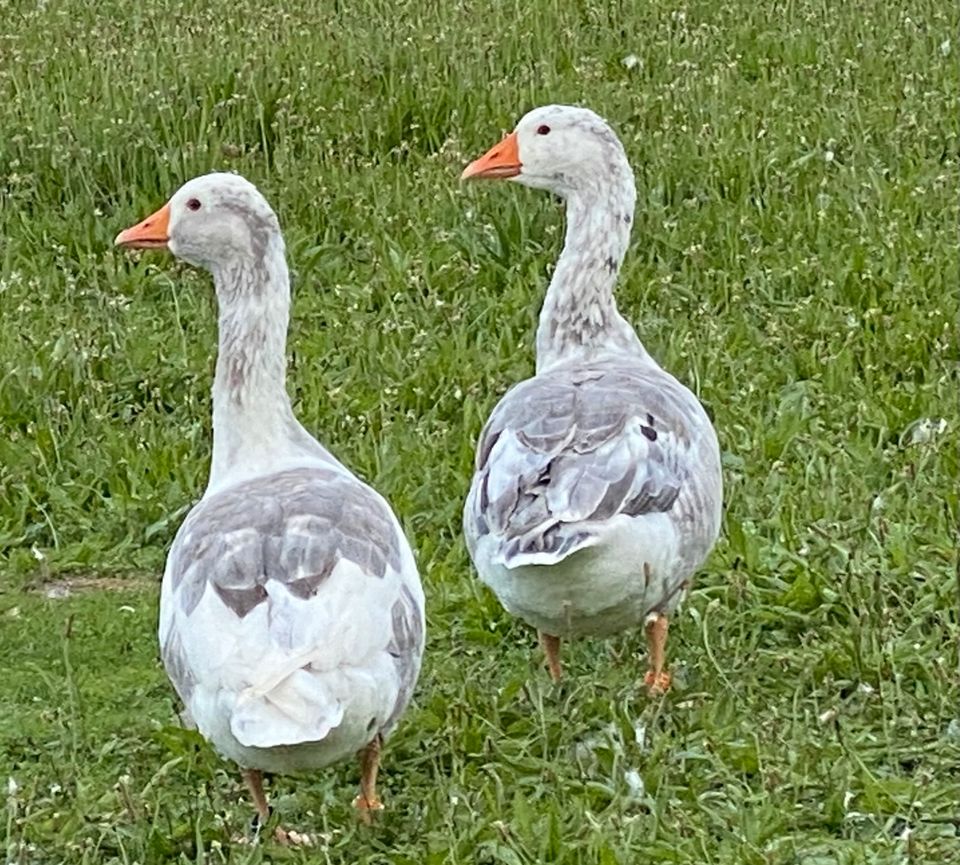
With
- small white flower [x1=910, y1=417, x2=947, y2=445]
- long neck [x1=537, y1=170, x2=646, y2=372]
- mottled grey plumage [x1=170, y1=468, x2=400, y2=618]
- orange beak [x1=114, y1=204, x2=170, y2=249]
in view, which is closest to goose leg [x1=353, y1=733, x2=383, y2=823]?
mottled grey plumage [x1=170, y1=468, x2=400, y2=618]

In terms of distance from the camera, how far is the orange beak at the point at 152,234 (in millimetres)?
5496

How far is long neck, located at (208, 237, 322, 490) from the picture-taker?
5270mm

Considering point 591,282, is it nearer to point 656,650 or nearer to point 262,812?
point 656,650

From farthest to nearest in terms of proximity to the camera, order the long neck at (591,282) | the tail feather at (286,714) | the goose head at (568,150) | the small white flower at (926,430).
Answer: the small white flower at (926,430)
the goose head at (568,150)
the long neck at (591,282)
the tail feather at (286,714)

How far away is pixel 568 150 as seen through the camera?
6.30 metres

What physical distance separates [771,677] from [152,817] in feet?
5.42

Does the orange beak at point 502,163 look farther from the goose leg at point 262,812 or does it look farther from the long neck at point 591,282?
the goose leg at point 262,812

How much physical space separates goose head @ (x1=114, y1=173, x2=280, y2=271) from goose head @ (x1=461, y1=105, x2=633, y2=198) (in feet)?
3.90

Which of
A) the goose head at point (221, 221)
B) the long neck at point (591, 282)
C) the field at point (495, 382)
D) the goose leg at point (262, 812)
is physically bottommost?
the field at point (495, 382)

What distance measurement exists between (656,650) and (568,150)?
5.54 ft

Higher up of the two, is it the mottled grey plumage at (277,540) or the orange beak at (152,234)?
the orange beak at (152,234)

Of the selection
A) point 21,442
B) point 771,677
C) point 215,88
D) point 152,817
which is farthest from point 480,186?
point 152,817

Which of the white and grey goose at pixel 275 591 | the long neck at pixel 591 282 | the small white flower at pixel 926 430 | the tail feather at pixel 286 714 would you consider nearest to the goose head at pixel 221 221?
the white and grey goose at pixel 275 591

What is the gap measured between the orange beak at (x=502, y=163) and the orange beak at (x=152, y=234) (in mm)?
1274
